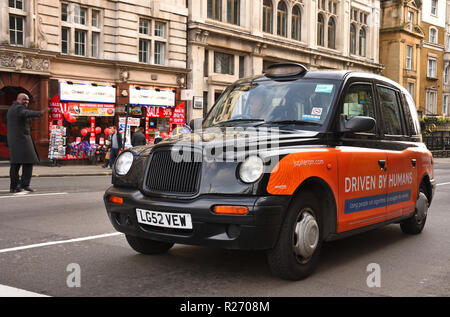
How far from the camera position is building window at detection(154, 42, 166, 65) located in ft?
86.7

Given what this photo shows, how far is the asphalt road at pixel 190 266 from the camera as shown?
4215 millimetres

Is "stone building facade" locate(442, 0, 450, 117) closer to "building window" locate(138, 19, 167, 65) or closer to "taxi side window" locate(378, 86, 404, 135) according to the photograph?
"building window" locate(138, 19, 167, 65)

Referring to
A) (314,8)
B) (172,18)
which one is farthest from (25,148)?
(314,8)

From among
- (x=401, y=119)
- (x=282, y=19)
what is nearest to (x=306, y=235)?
(x=401, y=119)

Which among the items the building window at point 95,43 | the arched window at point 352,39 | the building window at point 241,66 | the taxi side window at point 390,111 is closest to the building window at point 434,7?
the arched window at point 352,39

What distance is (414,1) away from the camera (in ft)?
161

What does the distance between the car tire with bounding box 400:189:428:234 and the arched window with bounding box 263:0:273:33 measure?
26672mm

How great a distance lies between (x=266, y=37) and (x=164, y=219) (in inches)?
1125

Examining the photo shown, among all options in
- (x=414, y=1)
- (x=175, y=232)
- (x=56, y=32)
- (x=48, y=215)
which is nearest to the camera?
(x=175, y=232)

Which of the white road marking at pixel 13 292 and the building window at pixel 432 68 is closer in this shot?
the white road marking at pixel 13 292

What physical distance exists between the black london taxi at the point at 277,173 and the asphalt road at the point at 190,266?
10.8 inches

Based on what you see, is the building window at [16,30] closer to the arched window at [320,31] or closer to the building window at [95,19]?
the building window at [95,19]
